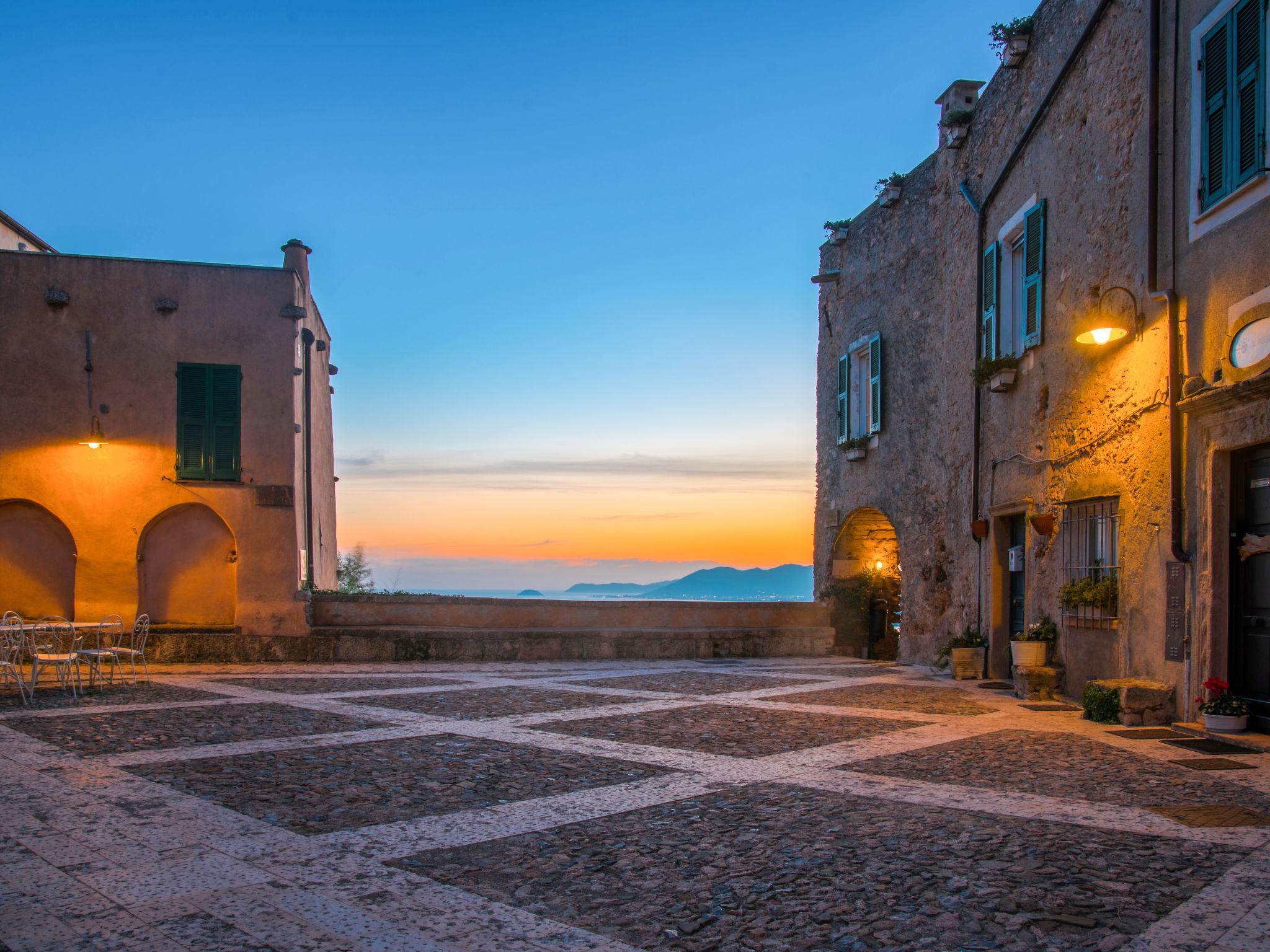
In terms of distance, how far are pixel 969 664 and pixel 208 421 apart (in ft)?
32.9

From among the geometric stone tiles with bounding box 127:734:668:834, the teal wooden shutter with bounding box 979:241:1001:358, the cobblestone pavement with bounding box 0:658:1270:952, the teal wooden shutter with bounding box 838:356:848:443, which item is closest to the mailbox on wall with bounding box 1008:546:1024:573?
the teal wooden shutter with bounding box 979:241:1001:358

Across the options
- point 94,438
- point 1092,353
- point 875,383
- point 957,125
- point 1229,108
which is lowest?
point 94,438

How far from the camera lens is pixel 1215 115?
6711mm

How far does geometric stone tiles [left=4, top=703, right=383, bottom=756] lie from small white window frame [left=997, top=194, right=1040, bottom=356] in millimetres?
7849

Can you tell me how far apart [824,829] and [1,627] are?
26.1ft

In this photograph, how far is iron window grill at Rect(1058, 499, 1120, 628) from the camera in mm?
8188

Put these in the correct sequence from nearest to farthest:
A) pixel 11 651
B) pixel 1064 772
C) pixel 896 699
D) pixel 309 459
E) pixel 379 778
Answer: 1. pixel 379 778
2. pixel 1064 772
3. pixel 896 699
4. pixel 11 651
5. pixel 309 459

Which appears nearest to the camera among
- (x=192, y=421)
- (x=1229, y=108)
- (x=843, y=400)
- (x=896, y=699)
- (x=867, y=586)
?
(x=1229, y=108)

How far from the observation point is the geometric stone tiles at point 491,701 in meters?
7.68

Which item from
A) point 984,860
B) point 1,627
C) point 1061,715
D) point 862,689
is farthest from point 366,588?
point 984,860

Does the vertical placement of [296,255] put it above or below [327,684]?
above

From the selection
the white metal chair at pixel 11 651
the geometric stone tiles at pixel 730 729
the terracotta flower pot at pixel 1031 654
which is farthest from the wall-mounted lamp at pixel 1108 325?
the white metal chair at pixel 11 651

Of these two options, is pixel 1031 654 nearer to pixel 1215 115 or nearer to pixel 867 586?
pixel 1215 115

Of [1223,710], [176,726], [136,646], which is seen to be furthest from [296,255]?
[1223,710]
